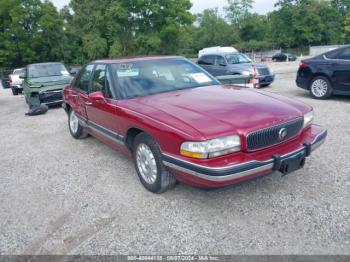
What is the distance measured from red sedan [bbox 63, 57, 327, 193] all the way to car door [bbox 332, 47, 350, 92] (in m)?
4.71

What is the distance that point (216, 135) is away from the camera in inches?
111

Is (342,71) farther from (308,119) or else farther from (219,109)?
(219,109)

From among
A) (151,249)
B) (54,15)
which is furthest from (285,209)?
(54,15)

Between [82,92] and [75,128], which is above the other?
[82,92]

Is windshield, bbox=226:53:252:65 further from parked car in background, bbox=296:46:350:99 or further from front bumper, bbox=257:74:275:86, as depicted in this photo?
parked car in background, bbox=296:46:350:99

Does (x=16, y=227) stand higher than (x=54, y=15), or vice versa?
(x=54, y=15)

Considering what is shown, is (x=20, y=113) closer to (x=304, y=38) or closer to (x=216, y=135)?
(x=216, y=135)

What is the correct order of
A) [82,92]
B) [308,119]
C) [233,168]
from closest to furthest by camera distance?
1. [233,168]
2. [308,119]
3. [82,92]

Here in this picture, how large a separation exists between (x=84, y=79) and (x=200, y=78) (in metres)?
2.09

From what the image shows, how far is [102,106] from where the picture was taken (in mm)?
4320

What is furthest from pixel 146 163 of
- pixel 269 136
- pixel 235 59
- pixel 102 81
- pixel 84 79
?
pixel 235 59

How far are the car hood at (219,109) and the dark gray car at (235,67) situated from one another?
764 cm

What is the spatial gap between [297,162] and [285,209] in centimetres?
51

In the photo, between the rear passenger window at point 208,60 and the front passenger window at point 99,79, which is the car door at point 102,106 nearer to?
the front passenger window at point 99,79
